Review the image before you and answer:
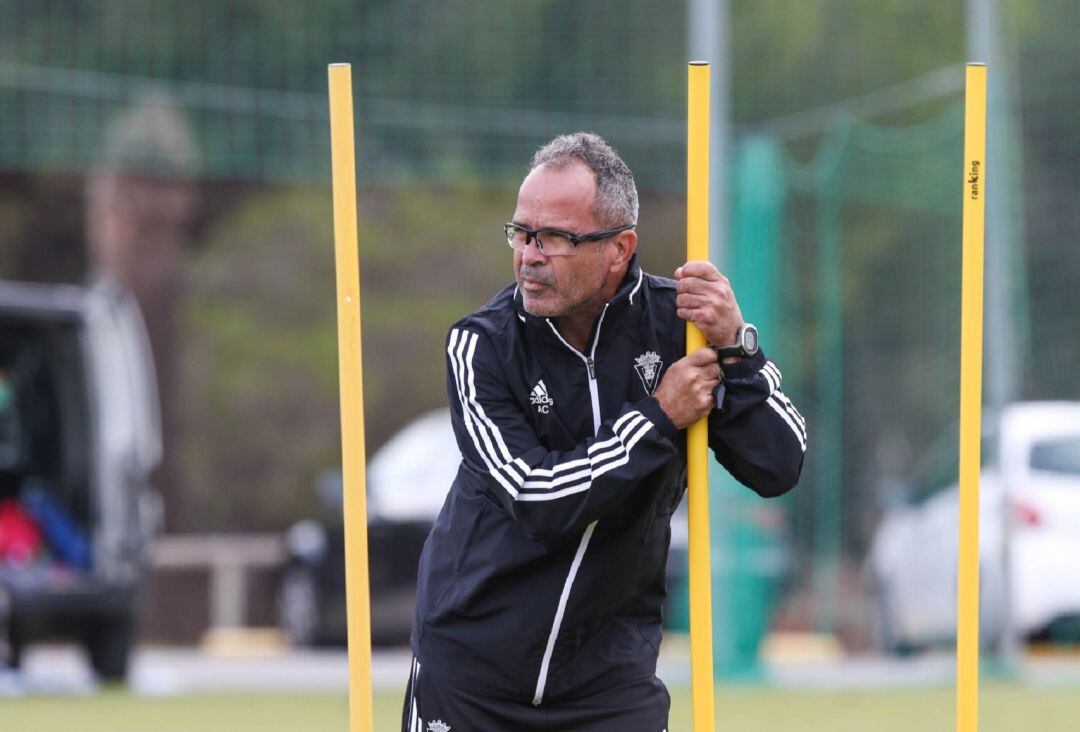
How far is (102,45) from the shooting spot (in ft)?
46.4

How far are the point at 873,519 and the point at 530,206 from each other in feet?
37.8

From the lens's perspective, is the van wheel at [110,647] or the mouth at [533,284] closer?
the mouth at [533,284]

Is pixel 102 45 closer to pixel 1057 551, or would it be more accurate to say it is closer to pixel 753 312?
pixel 753 312

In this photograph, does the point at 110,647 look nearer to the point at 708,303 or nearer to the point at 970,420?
the point at 708,303

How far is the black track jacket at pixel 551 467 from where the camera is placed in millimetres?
4555

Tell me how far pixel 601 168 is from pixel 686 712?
725 cm

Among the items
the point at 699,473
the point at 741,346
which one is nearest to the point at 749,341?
the point at 741,346

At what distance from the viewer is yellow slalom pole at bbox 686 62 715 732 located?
178 inches

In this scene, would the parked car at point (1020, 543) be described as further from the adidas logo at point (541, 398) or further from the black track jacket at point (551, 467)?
the adidas logo at point (541, 398)

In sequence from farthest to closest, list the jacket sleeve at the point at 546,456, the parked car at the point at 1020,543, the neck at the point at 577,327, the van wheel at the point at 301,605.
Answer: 1. the van wheel at the point at 301,605
2. the parked car at the point at 1020,543
3. the neck at the point at 577,327
4. the jacket sleeve at the point at 546,456

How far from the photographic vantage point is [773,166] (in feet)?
48.3

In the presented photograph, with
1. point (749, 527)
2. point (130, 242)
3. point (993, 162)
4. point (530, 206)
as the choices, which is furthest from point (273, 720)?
point (130, 242)

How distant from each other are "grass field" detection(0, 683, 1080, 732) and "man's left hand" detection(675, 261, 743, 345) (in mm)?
6023

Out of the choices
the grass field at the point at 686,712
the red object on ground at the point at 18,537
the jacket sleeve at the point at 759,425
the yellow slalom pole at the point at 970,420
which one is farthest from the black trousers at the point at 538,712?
the red object on ground at the point at 18,537
